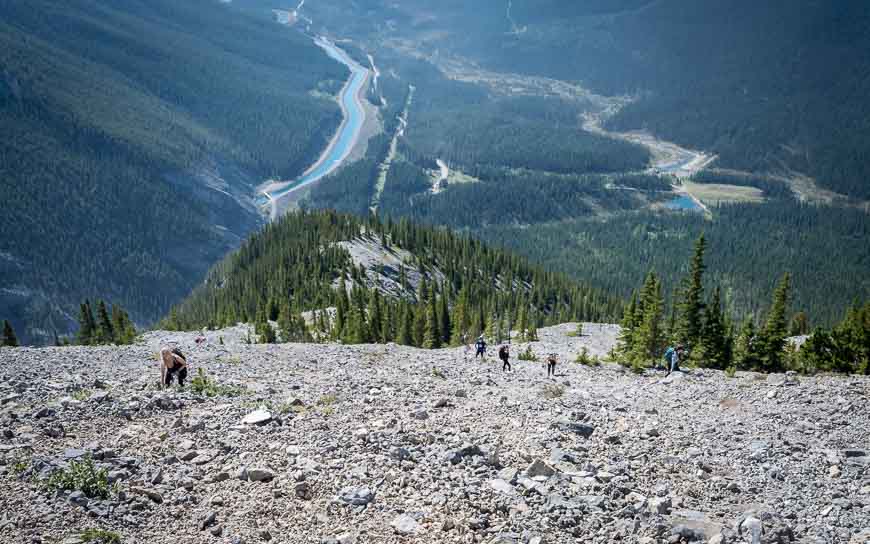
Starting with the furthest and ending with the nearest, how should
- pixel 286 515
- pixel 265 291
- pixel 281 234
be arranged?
1. pixel 281 234
2. pixel 265 291
3. pixel 286 515

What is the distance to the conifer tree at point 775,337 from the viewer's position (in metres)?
45.9

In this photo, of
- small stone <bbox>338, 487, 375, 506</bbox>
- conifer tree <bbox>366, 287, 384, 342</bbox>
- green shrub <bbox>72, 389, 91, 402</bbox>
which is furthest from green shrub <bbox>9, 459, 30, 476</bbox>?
conifer tree <bbox>366, 287, 384, 342</bbox>

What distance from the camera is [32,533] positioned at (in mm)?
13766

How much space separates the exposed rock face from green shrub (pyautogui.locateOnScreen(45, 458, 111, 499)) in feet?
0.72

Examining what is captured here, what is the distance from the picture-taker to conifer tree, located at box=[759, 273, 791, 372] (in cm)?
4588

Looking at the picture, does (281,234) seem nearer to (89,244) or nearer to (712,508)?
(89,244)

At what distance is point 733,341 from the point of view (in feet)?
174

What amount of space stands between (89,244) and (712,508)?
734 ft

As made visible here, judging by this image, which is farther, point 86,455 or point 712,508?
point 86,455

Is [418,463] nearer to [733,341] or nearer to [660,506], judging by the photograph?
[660,506]

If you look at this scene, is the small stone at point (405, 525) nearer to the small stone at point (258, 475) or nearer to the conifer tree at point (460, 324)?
the small stone at point (258, 475)

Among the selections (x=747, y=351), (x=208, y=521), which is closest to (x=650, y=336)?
(x=747, y=351)

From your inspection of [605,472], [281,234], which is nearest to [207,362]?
[605,472]

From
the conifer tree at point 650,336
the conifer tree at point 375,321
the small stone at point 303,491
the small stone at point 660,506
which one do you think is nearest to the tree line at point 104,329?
the conifer tree at point 375,321
